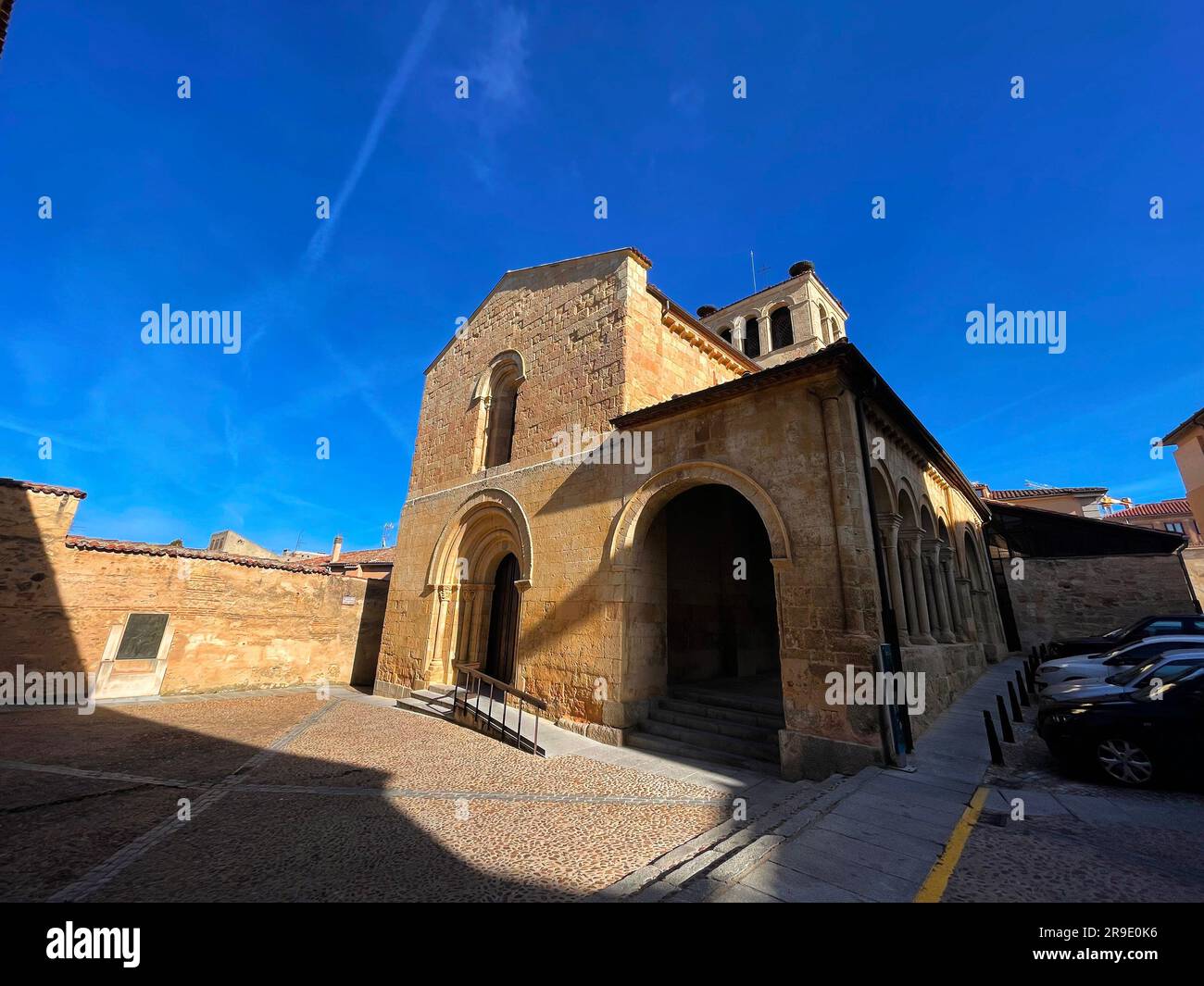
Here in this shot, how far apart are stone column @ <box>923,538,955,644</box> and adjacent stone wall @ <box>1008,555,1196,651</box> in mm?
10349

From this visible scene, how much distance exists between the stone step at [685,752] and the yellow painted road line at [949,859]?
233 centimetres

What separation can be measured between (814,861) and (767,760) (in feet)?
11.0

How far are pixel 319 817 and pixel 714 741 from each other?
16.3 feet

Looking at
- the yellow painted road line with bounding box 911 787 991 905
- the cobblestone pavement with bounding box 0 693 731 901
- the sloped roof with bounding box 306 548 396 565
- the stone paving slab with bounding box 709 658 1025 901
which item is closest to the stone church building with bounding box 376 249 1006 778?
the stone paving slab with bounding box 709 658 1025 901

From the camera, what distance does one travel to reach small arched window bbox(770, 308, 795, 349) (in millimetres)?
21984

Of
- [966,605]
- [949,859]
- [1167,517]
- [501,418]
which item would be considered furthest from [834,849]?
[1167,517]

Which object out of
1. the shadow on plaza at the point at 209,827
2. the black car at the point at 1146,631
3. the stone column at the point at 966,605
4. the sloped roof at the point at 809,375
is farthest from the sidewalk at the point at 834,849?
the black car at the point at 1146,631

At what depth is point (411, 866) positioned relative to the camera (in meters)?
3.73

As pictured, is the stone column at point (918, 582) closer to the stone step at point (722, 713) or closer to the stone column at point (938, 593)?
the stone column at point (938, 593)

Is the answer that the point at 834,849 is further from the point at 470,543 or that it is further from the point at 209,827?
the point at 470,543

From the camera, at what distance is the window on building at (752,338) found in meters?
23.0

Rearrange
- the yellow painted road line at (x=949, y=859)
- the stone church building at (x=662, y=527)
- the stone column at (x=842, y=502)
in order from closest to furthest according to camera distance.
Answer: the yellow painted road line at (x=949, y=859), the stone column at (x=842, y=502), the stone church building at (x=662, y=527)

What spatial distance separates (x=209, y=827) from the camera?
4465mm
